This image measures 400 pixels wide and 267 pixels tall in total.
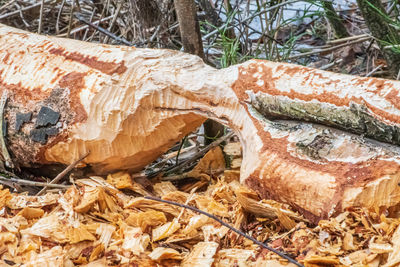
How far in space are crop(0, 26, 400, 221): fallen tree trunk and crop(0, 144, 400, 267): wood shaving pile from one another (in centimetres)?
6

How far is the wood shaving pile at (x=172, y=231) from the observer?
38.9 inches

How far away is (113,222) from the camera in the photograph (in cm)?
124

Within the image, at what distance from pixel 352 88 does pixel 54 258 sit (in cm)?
75

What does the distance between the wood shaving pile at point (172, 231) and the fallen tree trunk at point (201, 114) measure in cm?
6

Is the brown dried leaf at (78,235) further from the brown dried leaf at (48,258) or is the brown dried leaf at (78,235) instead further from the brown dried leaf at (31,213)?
the brown dried leaf at (31,213)

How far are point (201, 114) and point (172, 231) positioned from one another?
36 cm

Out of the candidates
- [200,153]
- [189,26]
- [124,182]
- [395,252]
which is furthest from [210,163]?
[395,252]

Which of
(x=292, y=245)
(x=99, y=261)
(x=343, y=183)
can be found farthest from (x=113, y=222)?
(x=343, y=183)

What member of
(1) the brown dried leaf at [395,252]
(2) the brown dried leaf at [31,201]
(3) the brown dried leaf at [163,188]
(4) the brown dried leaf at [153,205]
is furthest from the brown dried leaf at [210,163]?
(1) the brown dried leaf at [395,252]

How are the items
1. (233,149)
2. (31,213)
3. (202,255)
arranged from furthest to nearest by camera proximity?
(233,149) < (31,213) < (202,255)

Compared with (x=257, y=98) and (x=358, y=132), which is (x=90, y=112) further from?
(x=358, y=132)

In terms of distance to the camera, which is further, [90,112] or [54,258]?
[90,112]

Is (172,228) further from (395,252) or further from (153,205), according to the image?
(395,252)

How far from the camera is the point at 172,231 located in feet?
3.78
